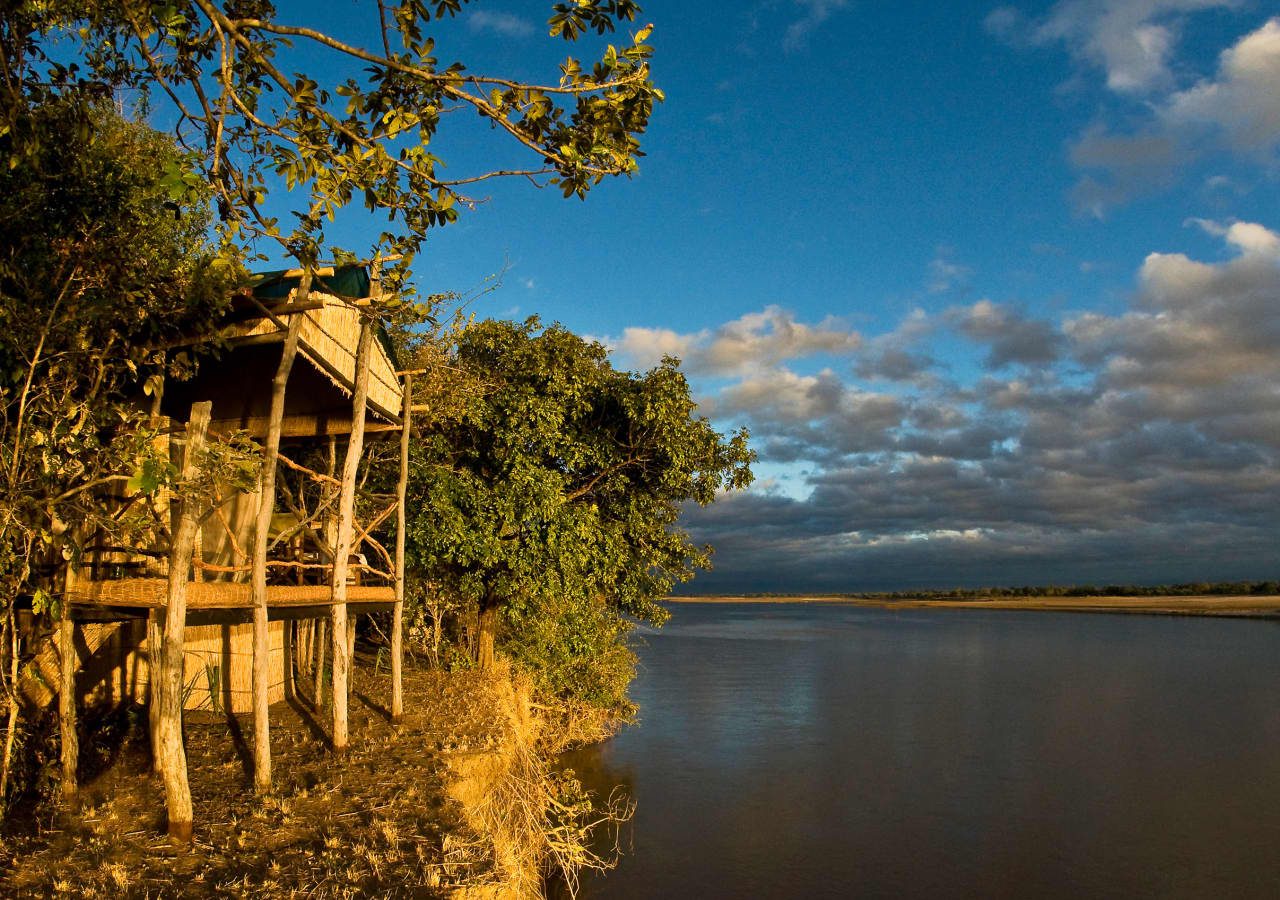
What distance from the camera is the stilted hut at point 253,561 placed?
800 centimetres

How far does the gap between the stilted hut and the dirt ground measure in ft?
1.47

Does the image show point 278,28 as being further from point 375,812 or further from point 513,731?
point 513,731

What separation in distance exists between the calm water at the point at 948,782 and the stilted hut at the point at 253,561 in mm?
5966

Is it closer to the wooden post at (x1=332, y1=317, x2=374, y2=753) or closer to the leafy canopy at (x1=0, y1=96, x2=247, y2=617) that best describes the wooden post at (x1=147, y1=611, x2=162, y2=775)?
the leafy canopy at (x1=0, y1=96, x2=247, y2=617)

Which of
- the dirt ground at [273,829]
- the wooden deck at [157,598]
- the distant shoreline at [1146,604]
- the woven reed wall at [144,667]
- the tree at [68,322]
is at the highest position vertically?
the tree at [68,322]

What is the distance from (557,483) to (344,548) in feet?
20.1

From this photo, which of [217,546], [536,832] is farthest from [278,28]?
[217,546]

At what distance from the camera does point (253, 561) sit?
8891 mm

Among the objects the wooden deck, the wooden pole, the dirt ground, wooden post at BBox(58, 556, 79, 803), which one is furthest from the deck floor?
the dirt ground

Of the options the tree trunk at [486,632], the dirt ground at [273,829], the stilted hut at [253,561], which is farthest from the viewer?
the tree trunk at [486,632]

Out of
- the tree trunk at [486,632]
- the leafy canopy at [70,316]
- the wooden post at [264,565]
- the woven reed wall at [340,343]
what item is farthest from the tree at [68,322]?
the tree trunk at [486,632]

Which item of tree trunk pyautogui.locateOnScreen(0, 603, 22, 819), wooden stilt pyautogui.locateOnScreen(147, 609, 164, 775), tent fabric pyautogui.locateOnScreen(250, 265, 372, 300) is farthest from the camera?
tent fabric pyautogui.locateOnScreen(250, 265, 372, 300)

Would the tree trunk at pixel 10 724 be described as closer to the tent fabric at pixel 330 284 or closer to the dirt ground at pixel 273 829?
the dirt ground at pixel 273 829

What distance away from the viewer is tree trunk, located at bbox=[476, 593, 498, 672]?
724 inches
